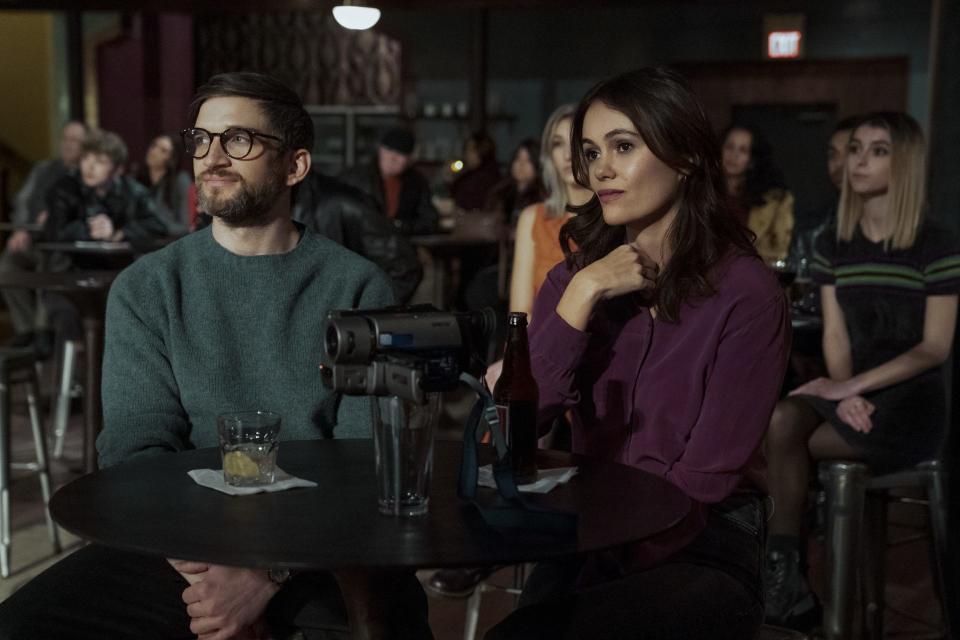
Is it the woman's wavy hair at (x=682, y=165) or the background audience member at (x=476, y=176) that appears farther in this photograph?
the background audience member at (x=476, y=176)

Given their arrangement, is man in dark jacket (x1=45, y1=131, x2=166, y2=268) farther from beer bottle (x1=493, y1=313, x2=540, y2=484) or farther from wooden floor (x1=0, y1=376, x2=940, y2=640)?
beer bottle (x1=493, y1=313, x2=540, y2=484)

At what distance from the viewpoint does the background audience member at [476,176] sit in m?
8.35

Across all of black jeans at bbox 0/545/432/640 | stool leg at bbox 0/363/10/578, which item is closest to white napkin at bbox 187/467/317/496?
black jeans at bbox 0/545/432/640

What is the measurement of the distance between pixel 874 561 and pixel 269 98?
76.9 inches

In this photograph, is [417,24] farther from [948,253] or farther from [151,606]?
[151,606]

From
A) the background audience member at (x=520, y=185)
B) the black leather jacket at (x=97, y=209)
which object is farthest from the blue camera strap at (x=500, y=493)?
the background audience member at (x=520, y=185)

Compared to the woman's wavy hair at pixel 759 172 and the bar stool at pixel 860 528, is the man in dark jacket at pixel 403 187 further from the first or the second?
the bar stool at pixel 860 528

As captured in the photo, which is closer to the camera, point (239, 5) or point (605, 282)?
point (605, 282)

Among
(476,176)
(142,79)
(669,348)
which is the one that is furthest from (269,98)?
(142,79)

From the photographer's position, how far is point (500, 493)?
1540 millimetres

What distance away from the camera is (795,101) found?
961 cm

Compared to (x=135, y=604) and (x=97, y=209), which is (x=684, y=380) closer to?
(x=135, y=604)

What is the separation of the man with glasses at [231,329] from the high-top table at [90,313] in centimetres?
183

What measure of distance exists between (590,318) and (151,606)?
2.86ft
